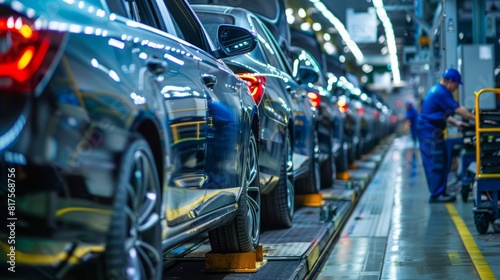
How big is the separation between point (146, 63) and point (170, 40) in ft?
2.50

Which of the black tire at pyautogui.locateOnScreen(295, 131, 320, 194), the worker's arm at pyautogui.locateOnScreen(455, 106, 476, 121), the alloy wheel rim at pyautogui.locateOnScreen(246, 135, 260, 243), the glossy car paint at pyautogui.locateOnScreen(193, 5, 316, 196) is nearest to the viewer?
the alloy wheel rim at pyautogui.locateOnScreen(246, 135, 260, 243)

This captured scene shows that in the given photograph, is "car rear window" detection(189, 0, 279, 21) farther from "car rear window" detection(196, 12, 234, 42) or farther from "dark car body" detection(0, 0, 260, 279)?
"dark car body" detection(0, 0, 260, 279)

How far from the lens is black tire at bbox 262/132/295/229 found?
8.73 m

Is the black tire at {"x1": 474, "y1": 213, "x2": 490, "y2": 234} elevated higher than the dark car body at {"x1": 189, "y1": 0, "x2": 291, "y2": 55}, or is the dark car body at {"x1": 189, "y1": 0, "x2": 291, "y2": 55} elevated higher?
the dark car body at {"x1": 189, "y1": 0, "x2": 291, "y2": 55}

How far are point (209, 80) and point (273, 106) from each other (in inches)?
129

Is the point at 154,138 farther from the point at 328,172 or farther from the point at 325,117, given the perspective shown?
the point at 328,172

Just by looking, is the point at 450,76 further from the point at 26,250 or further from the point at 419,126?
the point at 26,250

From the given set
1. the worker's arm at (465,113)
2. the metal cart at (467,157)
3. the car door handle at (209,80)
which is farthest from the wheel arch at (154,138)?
the metal cart at (467,157)

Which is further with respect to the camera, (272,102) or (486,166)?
(486,166)

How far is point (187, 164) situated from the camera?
4.68 metres

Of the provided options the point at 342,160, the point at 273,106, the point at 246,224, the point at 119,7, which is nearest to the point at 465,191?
the point at 342,160

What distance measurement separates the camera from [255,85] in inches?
319

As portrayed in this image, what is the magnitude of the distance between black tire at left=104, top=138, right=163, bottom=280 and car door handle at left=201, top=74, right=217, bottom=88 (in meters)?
1.38

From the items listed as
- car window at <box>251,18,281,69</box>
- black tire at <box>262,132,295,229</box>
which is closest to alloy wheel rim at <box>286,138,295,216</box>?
black tire at <box>262,132,295,229</box>
